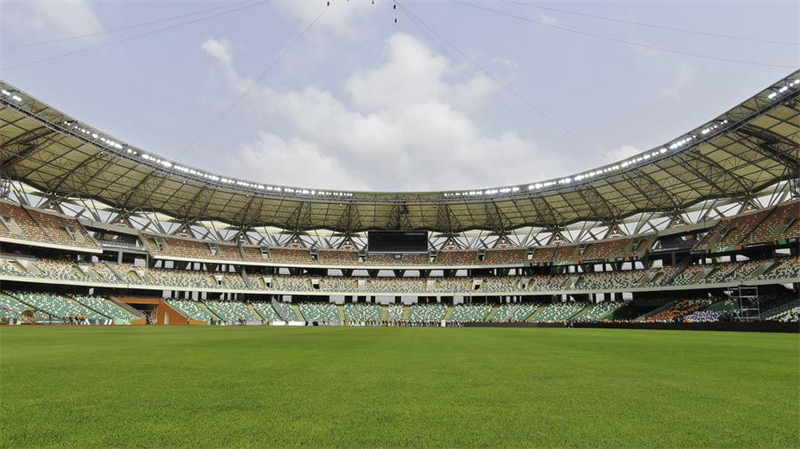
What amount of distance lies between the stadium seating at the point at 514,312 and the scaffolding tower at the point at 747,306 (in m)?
23.8

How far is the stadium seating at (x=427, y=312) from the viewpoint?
6681 centimetres

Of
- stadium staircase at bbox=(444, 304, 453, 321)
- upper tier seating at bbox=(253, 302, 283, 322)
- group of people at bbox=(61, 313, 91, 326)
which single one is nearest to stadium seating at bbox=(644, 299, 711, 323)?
stadium staircase at bbox=(444, 304, 453, 321)

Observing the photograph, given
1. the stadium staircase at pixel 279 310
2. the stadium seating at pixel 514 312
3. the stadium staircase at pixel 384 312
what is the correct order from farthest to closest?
the stadium staircase at pixel 384 312, the stadium staircase at pixel 279 310, the stadium seating at pixel 514 312

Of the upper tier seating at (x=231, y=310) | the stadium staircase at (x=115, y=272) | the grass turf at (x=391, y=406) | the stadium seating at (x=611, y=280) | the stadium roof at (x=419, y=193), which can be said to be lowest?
the upper tier seating at (x=231, y=310)

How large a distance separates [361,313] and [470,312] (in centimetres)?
1637

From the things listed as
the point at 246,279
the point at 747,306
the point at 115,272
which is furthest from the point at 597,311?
the point at 115,272

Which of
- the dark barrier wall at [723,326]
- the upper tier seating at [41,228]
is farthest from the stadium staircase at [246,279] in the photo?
the dark barrier wall at [723,326]

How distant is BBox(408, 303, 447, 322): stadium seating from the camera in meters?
66.8

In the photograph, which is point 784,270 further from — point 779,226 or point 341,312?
point 341,312

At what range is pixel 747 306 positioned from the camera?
43.3 meters

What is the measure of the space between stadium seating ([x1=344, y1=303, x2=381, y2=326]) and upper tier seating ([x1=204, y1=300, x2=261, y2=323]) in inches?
525

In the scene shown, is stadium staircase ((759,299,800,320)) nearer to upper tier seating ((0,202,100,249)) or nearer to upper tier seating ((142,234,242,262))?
upper tier seating ((142,234,242,262))

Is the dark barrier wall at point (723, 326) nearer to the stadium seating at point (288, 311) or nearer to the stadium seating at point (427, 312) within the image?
the stadium seating at point (427, 312)

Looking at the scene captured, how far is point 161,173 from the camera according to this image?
5091cm
